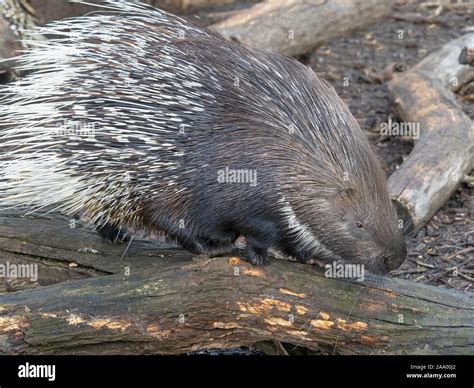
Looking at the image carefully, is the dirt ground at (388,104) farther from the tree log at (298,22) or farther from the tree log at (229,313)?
the tree log at (229,313)

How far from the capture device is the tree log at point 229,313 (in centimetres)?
359

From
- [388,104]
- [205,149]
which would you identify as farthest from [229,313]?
[388,104]

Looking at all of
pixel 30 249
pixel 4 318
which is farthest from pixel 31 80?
pixel 4 318

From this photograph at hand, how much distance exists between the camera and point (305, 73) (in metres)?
3.82

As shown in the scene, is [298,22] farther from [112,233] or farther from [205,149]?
[205,149]

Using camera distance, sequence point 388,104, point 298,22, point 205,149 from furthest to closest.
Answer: point 298,22 → point 388,104 → point 205,149

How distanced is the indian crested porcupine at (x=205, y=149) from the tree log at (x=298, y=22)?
11.3ft

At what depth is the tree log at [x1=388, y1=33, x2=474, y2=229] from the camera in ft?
17.3

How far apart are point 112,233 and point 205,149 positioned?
0.82 meters

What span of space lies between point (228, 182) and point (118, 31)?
966mm

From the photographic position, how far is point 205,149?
3617 millimetres

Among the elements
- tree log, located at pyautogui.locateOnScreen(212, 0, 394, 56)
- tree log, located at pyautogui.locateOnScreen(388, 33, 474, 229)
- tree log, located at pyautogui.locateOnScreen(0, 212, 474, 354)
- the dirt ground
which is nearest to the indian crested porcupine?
tree log, located at pyautogui.locateOnScreen(0, 212, 474, 354)

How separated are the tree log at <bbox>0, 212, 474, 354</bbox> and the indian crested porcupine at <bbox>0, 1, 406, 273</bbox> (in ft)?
0.54

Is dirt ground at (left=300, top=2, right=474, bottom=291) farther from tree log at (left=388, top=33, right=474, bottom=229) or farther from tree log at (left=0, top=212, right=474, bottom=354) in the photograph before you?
tree log at (left=0, top=212, right=474, bottom=354)
